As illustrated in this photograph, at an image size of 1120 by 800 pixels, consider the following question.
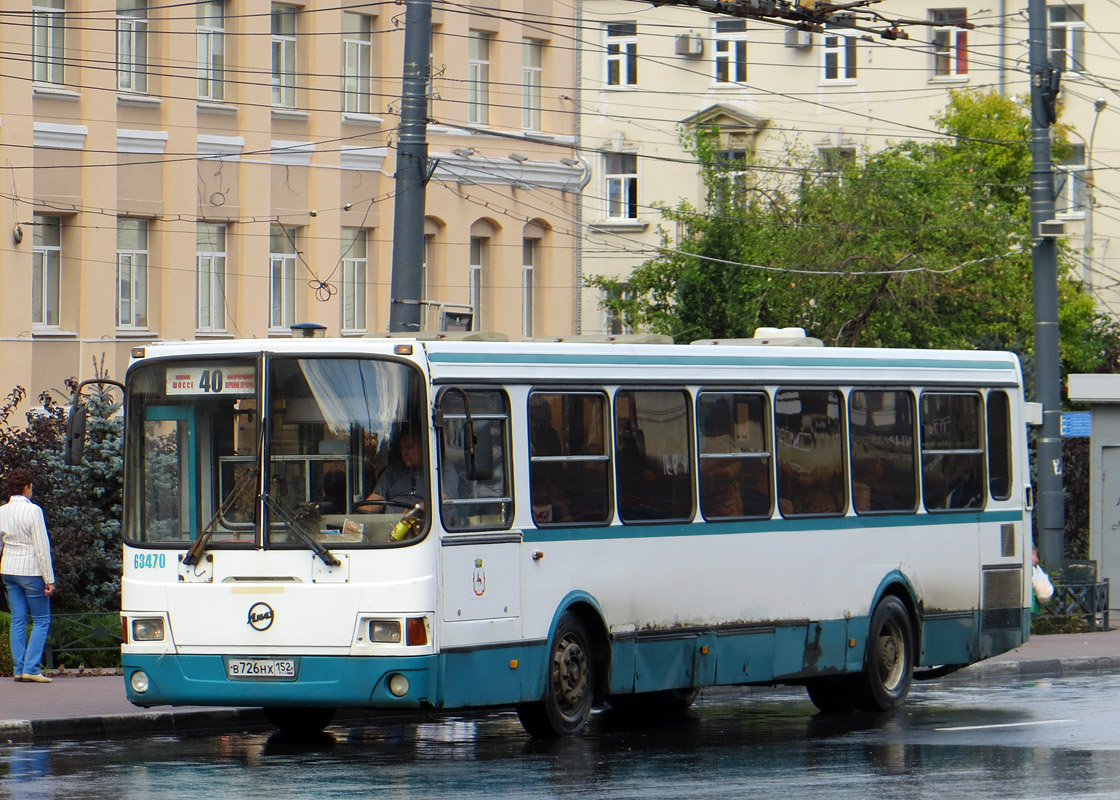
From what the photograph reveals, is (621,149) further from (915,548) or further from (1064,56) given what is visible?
(915,548)

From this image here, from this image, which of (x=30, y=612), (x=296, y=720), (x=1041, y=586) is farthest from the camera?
(x=1041, y=586)

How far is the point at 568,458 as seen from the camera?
14750mm

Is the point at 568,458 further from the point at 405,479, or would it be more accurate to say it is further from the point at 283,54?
the point at 283,54

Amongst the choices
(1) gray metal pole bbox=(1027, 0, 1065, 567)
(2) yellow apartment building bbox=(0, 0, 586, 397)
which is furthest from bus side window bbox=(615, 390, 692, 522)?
(2) yellow apartment building bbox=(0, 0, 586, 397)

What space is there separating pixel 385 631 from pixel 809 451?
4.56 meters

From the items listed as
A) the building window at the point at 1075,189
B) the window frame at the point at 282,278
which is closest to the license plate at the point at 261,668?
the window frame at the point at 282,278

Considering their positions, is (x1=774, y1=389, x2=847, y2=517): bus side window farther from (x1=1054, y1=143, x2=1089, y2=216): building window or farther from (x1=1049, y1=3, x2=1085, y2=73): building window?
(x1=1049, y1=3, x2=1085, y2=73): building window

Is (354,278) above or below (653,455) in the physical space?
above

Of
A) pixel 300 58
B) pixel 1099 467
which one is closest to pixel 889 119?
pixel 300 58

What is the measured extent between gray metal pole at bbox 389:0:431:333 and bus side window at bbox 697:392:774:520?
10.6ft

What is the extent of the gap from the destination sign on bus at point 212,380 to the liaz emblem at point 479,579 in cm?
174

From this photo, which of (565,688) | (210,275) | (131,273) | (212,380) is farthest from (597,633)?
(210,275)

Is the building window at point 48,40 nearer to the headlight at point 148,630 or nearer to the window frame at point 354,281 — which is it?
the window frame at point 354,281

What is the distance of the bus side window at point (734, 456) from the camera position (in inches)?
628
